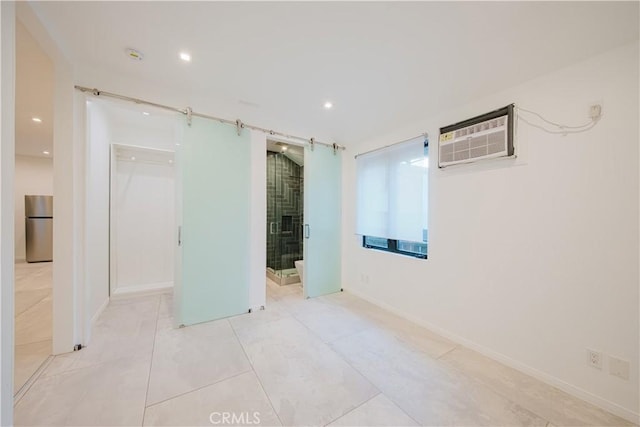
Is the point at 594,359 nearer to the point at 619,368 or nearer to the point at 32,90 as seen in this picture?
the point at 619,368

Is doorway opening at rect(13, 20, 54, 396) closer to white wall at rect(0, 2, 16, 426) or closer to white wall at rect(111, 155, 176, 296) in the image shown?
white wall at rect(0, 2, 16, 426)

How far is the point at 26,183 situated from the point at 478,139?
9230mm

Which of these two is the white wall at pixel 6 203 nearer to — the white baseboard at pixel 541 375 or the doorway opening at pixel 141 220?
the doorway opening at pixel 141 220

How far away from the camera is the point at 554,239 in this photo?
178 centimetres

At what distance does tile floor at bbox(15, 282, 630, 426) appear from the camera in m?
1.42

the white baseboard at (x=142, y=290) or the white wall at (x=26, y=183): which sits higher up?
the white wall at (x=26, y=183)

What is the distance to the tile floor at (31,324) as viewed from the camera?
181cm

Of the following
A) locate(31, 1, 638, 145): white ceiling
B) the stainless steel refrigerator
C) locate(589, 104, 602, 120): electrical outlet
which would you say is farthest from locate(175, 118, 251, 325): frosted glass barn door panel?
the stainless steel refrigerator

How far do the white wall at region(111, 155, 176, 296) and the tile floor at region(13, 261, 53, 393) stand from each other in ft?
2.38

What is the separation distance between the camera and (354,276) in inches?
143

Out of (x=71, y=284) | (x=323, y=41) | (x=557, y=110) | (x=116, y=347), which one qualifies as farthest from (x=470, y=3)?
(x=116, y=347)

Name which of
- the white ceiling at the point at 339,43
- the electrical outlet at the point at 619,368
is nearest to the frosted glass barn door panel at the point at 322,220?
the white ceiling at the point at 339,43

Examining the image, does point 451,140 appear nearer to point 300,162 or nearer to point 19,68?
point 300,162

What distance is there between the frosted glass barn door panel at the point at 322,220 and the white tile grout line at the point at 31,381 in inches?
98.7
